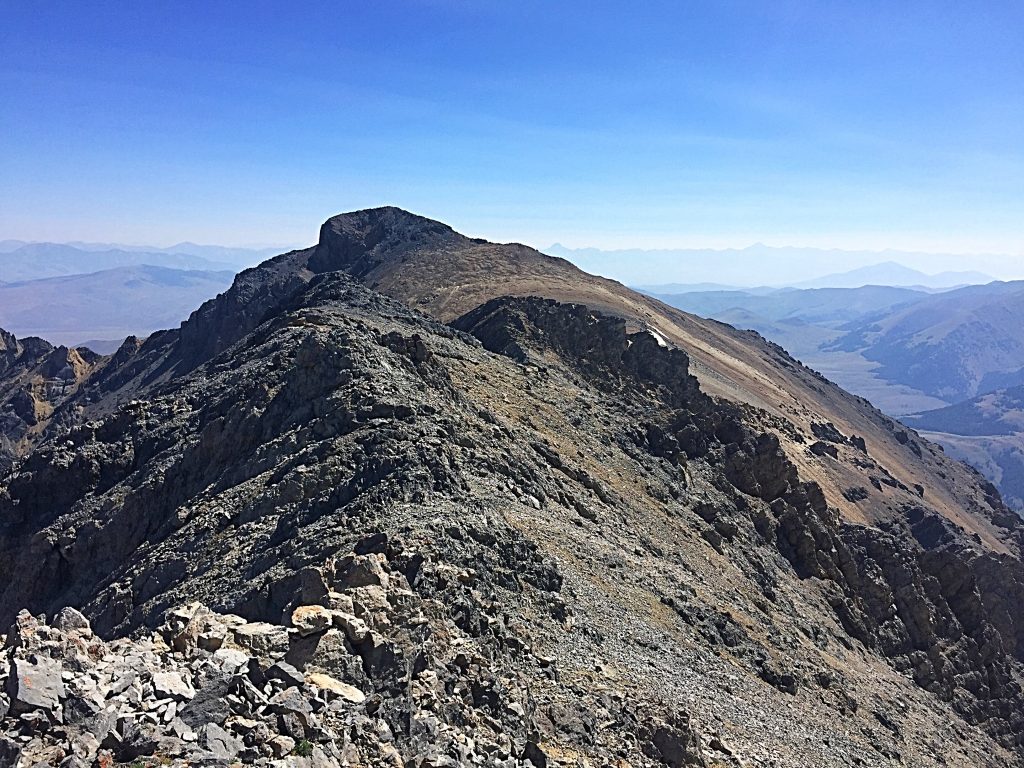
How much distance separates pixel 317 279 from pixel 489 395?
48.8m

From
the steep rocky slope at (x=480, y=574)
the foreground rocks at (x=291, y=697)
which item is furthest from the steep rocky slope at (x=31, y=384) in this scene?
the foreground rocks at (x=291, y=697)

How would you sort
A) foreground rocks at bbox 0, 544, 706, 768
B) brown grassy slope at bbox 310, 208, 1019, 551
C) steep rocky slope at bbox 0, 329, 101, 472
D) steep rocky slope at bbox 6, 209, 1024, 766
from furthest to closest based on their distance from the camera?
steep rocky slope at bbox 0, 329, 101, 472 < brown grassy slope at bbox 310, 208, 1019, 551 < steep rocky slope at bbox 6, 209, 1024, 766 < foreground rocks at bbox 0, 544, 706, 768

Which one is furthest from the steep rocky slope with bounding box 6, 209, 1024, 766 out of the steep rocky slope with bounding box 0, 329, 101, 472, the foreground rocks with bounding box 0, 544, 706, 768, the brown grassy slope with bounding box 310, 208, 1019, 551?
the steep rocky slope with bounding box 0, 329, 101, 472

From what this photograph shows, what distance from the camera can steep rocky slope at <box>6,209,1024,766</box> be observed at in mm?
16328

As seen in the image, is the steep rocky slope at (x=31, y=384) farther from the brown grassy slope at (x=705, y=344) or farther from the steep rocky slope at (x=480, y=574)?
the steep rocky slope at (x=480, y=574)

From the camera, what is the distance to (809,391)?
434 feet

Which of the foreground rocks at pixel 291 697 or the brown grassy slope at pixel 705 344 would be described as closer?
the foreground rocks at pixel 291 697

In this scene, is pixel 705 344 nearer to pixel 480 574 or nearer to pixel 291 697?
pixel 480 574

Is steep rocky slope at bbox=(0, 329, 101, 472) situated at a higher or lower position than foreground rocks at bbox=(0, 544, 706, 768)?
lower

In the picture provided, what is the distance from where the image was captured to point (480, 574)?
24.9 m

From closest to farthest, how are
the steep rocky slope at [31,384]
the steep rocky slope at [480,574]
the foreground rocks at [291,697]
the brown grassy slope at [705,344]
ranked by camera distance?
the foreground rocks at [291,697], the steep rocky slope at [480,574], the brown grassy slope at [705,344], the steep rocky slope at [31,384]

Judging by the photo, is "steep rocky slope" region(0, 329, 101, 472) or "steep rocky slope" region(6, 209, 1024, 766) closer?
"steep rocky slope" region(6, 209, 1024, 766)

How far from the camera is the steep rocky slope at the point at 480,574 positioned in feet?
53.6

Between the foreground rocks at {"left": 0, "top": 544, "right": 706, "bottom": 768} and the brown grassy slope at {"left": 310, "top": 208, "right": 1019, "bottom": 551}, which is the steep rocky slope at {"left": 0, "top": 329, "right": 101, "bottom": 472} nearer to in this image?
the brown grassy slope at {"left": 310, "top": 208, "right": 1019, "bottom": 551}
